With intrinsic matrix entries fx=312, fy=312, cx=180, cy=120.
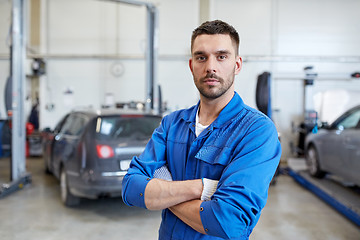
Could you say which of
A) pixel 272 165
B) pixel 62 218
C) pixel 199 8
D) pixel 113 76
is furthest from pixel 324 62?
pixel 272 165

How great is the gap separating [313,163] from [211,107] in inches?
213

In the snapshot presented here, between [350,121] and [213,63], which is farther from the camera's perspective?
[350,121]

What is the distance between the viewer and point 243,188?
115 centimetres

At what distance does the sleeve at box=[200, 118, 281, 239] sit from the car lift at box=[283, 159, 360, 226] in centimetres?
336

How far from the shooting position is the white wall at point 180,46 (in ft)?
28.7

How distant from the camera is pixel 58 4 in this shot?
930 centimetres

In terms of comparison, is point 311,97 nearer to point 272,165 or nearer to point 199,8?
point 199,8

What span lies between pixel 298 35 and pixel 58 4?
7065mm

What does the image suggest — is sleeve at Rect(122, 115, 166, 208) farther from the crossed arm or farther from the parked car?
the parked car

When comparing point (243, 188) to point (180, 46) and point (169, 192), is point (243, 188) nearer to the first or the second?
point (169, 192)

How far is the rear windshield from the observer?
13.4ft

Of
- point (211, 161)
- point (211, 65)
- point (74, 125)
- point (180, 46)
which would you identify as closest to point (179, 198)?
point (211, 161)

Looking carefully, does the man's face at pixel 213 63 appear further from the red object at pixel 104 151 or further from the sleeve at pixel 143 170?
the red object at pixel 104 151

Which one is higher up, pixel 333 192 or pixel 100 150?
pixel 100 150
